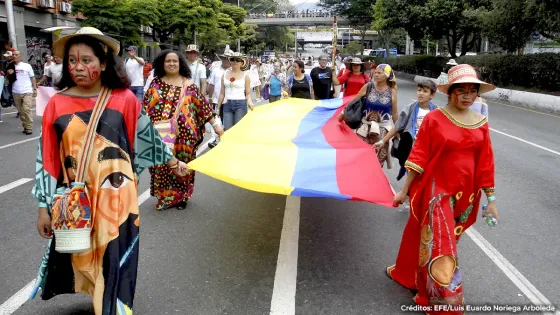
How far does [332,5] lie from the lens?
51594 mm

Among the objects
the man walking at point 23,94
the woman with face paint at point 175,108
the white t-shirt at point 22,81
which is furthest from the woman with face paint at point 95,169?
the white t-shirt at point 22,81

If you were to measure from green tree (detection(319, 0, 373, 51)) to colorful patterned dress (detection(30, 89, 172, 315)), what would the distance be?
157 feet

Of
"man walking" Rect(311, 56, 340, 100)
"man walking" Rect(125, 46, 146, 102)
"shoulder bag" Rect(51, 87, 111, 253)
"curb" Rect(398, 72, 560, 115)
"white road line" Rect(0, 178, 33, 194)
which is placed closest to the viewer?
"shoulder bag" Rect(51, 87, 111, 253)

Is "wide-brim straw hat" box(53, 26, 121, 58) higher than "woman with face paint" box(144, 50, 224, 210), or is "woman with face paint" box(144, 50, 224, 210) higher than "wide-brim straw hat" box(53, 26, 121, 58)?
"wide-brim straw hat" box(53, 26, 121, 58)

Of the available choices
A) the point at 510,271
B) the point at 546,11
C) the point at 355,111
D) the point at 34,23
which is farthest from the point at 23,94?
the point at 34,23

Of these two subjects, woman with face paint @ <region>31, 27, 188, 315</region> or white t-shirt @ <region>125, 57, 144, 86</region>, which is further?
white t-shirt @ <region>125, 57, 144, 86</region>

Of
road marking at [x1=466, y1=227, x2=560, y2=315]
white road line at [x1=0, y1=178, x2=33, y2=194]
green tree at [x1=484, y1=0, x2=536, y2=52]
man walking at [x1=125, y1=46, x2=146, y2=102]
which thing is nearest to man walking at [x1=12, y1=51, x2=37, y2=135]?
man walking at [x1=125, y1=46, x2=146, y2=102]

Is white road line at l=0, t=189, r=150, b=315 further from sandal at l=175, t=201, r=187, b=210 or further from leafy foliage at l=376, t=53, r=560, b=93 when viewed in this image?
leafy foliage at l=376, t=53, r=560, b=93

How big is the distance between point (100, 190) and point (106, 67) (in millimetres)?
693

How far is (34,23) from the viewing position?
24.4 metres

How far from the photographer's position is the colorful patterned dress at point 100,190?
2494 millimetres

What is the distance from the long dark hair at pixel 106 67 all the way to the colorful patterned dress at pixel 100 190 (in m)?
0.07

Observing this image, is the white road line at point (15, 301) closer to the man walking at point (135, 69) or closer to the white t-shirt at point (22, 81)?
the white t-shirt at point (22, 81)

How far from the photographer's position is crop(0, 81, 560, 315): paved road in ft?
10.8
